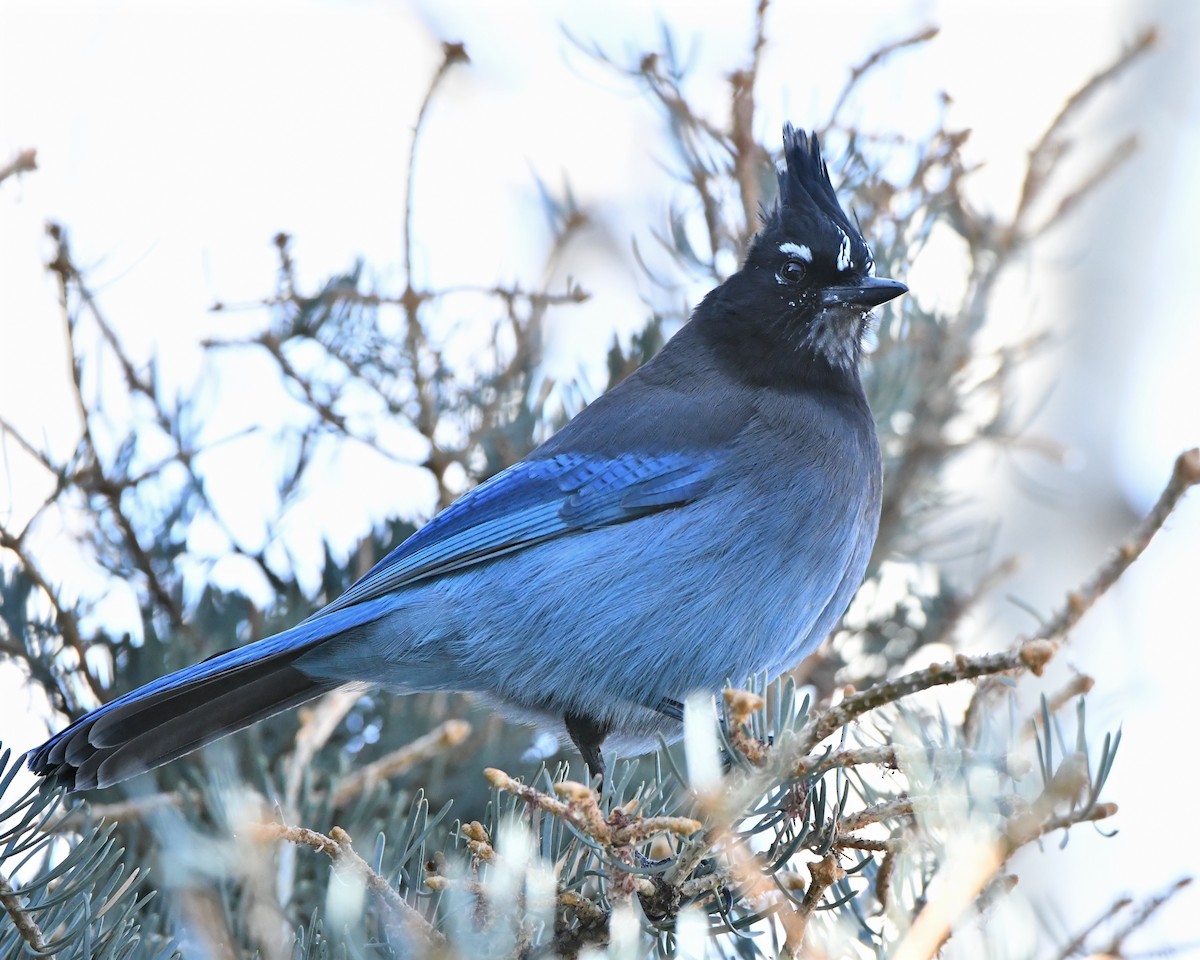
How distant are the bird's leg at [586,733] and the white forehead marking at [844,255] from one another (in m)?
1.08

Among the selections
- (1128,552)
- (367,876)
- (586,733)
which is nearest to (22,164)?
(367,876)

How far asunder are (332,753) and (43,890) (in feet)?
2.65

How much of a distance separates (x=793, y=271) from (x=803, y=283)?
0.03 m

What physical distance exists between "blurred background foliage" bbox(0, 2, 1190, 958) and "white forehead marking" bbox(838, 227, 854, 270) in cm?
7

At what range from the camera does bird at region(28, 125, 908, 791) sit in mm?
2490

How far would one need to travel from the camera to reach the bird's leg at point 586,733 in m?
2.59

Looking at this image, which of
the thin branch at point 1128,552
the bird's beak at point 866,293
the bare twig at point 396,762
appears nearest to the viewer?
the thin branch at point 1128,552

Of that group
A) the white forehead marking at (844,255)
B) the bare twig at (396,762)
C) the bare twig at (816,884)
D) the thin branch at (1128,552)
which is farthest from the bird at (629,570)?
the thin branch at (1128,552)

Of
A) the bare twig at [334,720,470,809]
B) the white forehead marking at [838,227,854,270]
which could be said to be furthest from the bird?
the bare twig at [334,720,470,809]

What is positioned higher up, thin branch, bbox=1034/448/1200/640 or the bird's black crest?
the bird's black crest

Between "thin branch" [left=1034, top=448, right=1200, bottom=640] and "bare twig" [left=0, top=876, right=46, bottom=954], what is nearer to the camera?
"thin branch" [left=1034, top=448, right=1200, bottom=640]

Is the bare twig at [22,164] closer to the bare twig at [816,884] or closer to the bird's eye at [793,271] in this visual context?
the bare twig at [816,884]

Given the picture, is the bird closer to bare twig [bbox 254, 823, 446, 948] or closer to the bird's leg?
the bird's leg

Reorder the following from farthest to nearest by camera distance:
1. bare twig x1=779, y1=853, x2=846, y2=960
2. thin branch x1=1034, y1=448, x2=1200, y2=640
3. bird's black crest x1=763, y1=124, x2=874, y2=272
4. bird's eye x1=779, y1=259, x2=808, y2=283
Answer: bird's eye x1=779, y1=259, x2=808, y2=283
bird's black crest x1=763, y1=124, x2=874, y2=272
bare twig x1=779, y1=853, x2=846, y2=960
thin branch x1=1034, y1=448, x2=1200, y2=640
